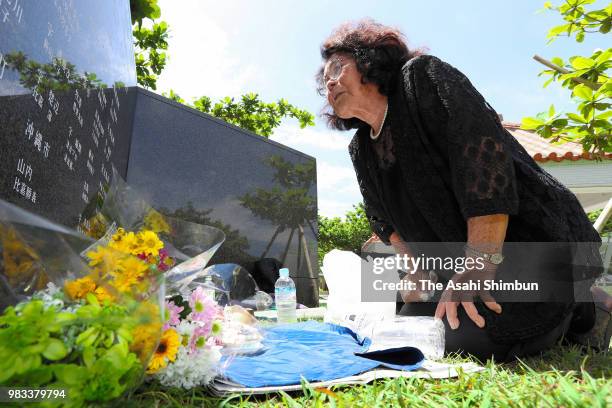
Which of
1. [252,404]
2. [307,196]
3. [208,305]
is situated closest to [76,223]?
[208,305]

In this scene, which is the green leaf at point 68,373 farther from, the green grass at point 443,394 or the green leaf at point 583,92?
the green leaf at point 583,92

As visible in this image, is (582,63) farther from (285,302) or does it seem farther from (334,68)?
(285,302)

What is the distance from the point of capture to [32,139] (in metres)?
1.68

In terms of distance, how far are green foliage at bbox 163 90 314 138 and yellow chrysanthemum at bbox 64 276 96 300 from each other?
9.31 metres

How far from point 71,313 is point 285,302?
3497 mm

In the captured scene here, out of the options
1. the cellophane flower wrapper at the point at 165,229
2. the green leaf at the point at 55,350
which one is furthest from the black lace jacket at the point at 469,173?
the green leaf at the point at 55,350

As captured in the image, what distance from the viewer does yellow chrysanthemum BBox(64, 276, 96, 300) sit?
1060mm

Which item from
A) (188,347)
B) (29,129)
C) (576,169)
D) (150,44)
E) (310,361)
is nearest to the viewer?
(188,347)

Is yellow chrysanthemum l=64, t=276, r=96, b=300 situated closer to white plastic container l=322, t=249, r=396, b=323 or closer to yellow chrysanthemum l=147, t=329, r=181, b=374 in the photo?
yellow chrysanthemum l=147, t=329, r=181, b=374

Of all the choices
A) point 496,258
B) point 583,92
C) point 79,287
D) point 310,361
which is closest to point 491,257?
point 496,258

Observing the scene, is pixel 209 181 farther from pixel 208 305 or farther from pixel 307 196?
pixel 208 305

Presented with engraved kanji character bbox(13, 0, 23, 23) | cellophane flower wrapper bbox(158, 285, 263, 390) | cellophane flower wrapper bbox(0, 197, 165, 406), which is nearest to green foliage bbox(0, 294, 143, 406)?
cellophane flower wrapper bbox(0, 197, 165, 406)

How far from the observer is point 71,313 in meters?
0.93

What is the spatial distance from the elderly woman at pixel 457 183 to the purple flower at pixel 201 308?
1.10 metres
